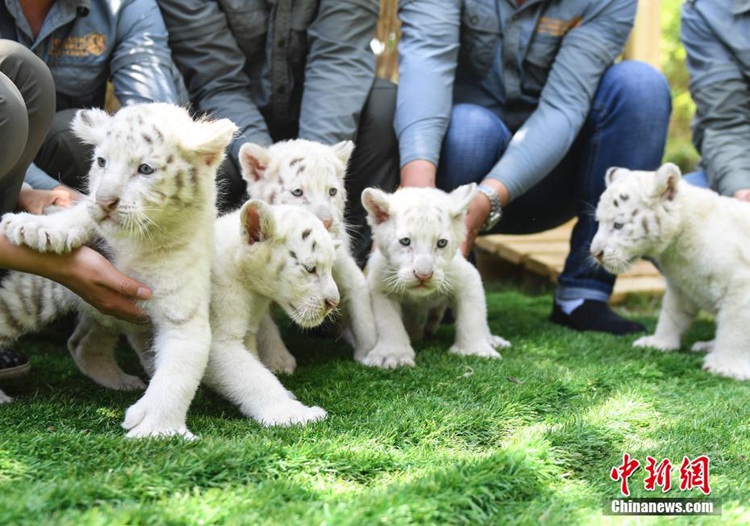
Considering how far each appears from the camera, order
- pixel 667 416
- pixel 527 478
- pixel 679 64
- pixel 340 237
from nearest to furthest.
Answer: pixel 527 478, pixel 667 416, pixel 340 237, pixel 679 64

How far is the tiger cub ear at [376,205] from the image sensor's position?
3701 mm

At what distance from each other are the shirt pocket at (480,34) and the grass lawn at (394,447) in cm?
193

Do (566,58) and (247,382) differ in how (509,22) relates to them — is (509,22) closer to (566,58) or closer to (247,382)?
(566,58)

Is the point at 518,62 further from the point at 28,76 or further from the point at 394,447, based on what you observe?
the point at 394,447

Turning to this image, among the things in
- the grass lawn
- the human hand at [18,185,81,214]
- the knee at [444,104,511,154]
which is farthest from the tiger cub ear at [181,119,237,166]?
the knee at [444,104,511,154]

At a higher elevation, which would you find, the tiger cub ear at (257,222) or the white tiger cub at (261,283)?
the tiger cub ear at (257,222)

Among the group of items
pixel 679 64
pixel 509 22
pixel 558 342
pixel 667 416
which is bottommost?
pixel 679 64

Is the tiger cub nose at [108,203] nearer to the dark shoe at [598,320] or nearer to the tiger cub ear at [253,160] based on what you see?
the tiger cub ear at [253,160]

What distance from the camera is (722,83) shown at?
15.7ft

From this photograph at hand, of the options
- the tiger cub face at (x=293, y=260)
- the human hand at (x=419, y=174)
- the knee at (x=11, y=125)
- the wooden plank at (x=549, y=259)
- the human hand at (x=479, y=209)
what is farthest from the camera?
the wooden plank at (x=549, y=259)

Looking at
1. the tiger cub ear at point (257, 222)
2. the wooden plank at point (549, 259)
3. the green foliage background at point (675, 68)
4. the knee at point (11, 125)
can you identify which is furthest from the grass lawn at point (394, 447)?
the green foliage background at point (675, 68)

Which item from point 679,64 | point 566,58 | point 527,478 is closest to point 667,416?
point 527,478

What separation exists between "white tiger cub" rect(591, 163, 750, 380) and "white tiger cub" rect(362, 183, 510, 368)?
0.72 m

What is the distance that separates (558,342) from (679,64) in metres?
11.2
